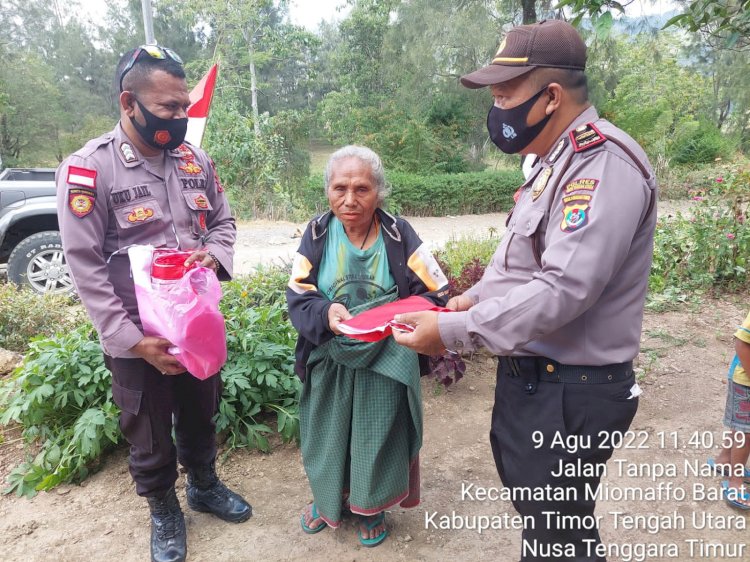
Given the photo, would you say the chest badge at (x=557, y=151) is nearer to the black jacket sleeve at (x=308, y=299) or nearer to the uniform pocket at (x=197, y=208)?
the black jacket sleeve at (x=308, y=299)

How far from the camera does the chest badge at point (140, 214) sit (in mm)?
2297

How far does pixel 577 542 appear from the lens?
5.98 feet

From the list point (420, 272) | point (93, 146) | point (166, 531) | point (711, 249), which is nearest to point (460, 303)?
point (420, 272)

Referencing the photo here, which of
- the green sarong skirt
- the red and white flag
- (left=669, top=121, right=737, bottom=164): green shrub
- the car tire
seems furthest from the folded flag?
(left=669, top=121, right=737, bottom=164): green shrub

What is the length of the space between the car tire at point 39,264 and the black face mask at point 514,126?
573 cm

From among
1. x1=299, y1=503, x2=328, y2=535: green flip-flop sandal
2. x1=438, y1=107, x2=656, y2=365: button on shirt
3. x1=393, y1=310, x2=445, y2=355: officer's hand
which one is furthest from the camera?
x1=299, y1=503, x2=328, y2=535: green flip-flop sandal

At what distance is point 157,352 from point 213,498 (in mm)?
991

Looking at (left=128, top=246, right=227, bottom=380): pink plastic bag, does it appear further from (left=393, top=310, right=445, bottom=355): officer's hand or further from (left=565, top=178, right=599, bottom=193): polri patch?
(left=565, top=178, right=599, bottom=193): polri patch

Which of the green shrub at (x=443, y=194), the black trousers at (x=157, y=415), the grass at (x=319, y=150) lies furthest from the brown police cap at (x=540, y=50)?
the grass at (x=319, y=150)

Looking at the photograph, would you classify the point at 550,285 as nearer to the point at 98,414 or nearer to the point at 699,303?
the point at 98,414

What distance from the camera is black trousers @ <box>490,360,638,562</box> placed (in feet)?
5.64

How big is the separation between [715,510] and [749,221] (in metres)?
4.01

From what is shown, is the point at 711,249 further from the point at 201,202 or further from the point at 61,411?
the point at 61,411

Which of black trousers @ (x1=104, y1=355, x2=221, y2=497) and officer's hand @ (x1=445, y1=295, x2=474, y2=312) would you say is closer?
officer's hand @ (x1=445, y1=295, x2=474, y2=312)
